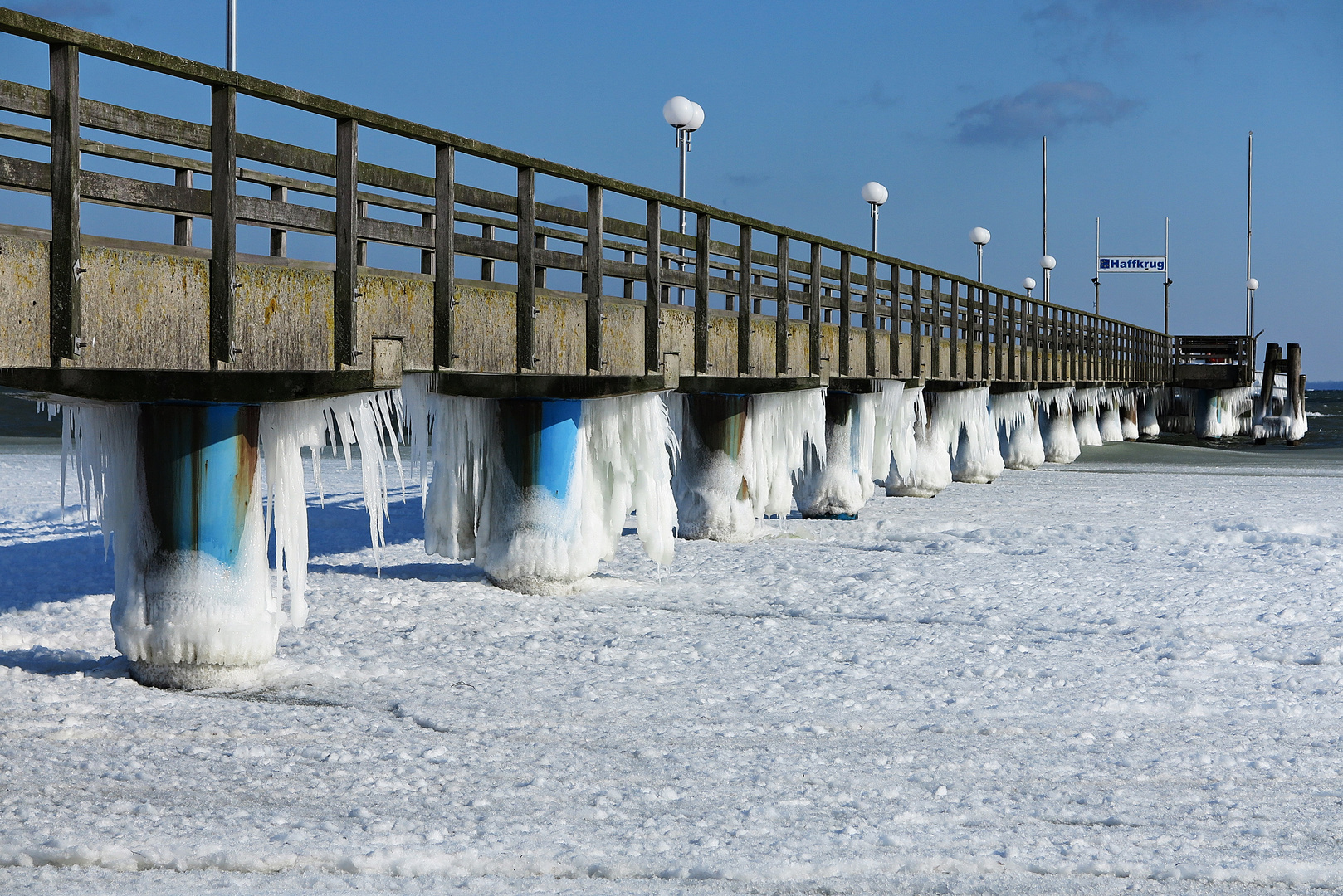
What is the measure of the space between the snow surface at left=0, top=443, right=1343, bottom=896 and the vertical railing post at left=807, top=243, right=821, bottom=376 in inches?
128

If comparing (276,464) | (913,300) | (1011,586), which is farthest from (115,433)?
(913,300)

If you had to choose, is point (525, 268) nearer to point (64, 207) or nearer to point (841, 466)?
point (64, 207)

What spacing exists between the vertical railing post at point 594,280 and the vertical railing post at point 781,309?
4221 mm

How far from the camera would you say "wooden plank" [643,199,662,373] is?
11.4m

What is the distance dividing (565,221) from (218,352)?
157 inches

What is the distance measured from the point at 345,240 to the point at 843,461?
1113cm

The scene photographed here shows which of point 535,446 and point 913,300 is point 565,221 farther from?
point 913,300

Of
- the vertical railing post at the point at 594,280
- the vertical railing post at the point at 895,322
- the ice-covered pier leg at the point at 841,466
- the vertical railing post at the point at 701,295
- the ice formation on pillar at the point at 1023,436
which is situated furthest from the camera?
the ice formation on pillar at the point at 1023,436

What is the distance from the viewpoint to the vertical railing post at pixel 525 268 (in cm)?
947

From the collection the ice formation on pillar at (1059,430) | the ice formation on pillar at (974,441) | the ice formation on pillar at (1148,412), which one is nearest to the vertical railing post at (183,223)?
the ice formation on pillar at (974,441)

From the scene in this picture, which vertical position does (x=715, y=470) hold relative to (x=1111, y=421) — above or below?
below

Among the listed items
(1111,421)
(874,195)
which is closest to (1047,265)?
(1111,421)

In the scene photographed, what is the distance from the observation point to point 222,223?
683 cm

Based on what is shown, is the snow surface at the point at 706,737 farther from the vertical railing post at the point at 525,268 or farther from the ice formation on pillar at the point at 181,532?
the vertical railing post at the point at 525,268
